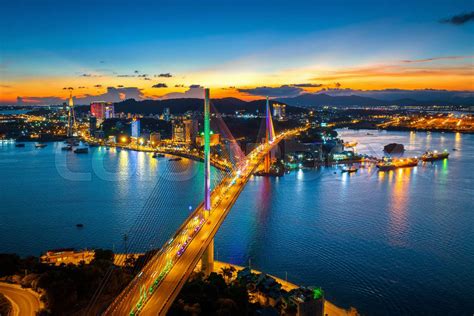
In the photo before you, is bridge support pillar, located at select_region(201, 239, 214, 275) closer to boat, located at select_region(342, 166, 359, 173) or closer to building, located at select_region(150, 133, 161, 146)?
boat, located at select_region(342, 166, 359, 173)

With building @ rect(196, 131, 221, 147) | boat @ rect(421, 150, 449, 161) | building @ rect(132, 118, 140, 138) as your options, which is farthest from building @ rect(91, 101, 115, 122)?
boat @ rect(421, 150, 449, 161)

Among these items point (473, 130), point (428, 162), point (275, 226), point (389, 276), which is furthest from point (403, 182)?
point (473, 130)

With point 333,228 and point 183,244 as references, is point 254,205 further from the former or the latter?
point 183,244

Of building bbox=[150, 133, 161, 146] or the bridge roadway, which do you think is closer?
the bridge roadway

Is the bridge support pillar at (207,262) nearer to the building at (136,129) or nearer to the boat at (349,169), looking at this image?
the boat at (349,169)

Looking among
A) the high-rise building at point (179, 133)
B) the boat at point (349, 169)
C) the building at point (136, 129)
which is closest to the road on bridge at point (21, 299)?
the boat at point (349, 169)

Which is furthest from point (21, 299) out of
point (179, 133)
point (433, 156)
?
point (179, 133)

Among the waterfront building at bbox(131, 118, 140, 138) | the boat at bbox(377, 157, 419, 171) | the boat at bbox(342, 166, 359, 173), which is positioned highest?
the waterfront building at bbox(131, 118, 140, 138)
